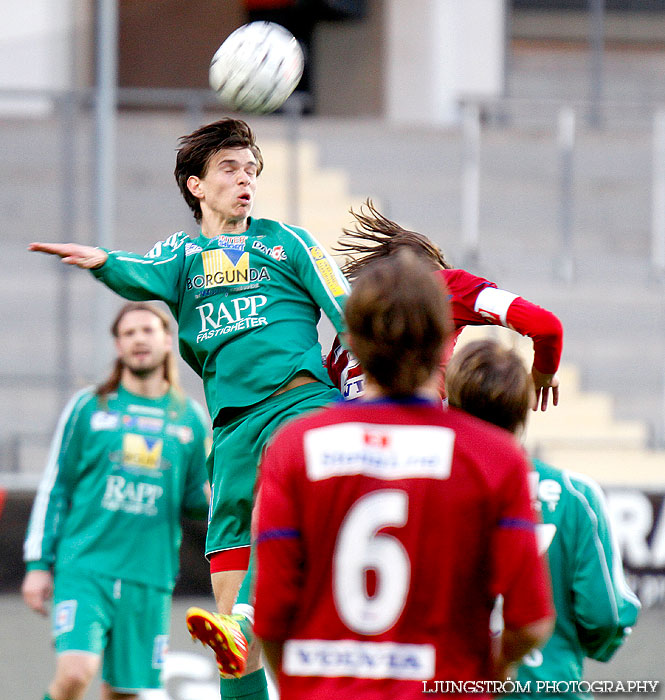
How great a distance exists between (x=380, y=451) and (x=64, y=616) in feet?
13.2

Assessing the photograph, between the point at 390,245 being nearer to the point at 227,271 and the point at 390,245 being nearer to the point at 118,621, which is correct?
the point at 227,271

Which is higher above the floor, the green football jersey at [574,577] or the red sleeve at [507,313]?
the red sleeve at [507,313]

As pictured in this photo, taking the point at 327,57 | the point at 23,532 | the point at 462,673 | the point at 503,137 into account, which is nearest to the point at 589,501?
the point at 462,673

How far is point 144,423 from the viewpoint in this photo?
6375 millimetres

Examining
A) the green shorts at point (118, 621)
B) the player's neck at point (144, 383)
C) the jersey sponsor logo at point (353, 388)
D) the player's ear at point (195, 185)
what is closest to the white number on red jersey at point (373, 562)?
the jersey sponsor logo at point (353, 388)

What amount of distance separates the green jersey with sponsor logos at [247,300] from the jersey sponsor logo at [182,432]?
2264 mm

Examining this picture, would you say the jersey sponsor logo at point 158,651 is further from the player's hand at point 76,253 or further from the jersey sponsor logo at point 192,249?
the player's hand at point 76,253

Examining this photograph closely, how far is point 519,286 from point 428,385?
→ 902 centimetres

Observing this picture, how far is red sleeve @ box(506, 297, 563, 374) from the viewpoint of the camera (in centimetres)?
378

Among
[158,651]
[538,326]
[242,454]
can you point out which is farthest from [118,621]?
[538,326]

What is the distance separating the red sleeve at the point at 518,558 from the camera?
91.3 inches

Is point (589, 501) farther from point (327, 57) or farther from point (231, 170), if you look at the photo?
point (327, 57)

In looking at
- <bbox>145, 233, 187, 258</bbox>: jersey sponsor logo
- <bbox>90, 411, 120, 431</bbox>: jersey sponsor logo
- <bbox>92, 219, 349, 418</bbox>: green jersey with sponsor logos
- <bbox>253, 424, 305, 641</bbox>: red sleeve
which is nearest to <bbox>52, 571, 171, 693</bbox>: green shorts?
<bbox>90, 411, 120, 431</bbox>: jersey sponsor logo

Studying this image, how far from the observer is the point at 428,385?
7.98 ft
